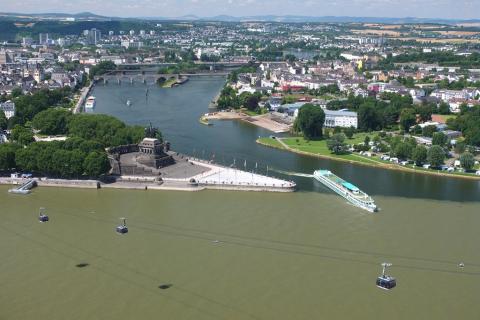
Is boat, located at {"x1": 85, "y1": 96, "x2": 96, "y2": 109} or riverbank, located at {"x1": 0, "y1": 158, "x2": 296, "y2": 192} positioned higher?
riverbank, located at {"x1": 0, "y1": 158, "x2": 296, "y2": 192}

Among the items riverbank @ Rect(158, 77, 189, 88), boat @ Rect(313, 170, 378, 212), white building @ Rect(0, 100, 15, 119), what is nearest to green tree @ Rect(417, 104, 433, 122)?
boat @ Rect(313, 170, 378, 212)

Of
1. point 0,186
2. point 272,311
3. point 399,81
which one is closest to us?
point 272,311

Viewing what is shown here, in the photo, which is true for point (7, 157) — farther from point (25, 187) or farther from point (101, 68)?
point (101, 68)

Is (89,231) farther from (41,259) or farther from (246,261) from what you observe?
(246,261)

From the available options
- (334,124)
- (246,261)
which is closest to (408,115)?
(334,124)

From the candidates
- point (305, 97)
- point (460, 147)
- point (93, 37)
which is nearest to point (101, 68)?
point (305, 97)

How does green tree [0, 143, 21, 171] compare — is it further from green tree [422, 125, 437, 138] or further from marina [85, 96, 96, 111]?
green tree [422, 125, 437, 138]

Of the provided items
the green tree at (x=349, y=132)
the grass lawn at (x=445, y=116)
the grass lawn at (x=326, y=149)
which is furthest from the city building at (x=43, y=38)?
the green tree at (x=349, y=132)
